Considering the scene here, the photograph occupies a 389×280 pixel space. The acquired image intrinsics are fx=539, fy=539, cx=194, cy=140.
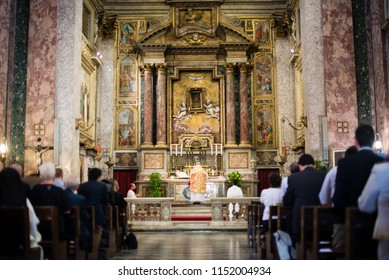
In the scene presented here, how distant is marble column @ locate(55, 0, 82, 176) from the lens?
16.3 metres

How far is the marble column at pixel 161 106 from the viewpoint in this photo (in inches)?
923

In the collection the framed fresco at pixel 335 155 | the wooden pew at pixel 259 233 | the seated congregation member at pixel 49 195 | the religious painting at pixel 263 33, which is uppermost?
the religious painting at pixel 263 33

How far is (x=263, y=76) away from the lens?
24328mm

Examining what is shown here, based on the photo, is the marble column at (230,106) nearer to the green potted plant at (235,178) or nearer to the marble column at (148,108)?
the green potted plant at (235,178)

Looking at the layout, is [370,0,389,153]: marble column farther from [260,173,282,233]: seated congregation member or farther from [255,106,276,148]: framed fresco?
[255,106,276,148]: framed fresco

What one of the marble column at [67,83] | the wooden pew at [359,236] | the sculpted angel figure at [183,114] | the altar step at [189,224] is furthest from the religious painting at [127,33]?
the wooden pew at [359,236]

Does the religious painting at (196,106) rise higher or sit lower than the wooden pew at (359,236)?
higher

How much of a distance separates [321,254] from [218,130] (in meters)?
18.5

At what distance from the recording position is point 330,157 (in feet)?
51.0

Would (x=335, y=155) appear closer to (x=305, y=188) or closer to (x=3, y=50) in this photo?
(x=305, y=188)

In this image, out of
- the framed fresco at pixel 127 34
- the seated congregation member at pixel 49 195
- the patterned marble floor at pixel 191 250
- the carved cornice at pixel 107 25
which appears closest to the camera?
the seated congregation member at pixel 49 195

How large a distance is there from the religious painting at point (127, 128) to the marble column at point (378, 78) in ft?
37.8

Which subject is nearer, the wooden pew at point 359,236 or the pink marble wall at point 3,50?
the wooden pew at point 359,236

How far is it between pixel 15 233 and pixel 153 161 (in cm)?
1819
